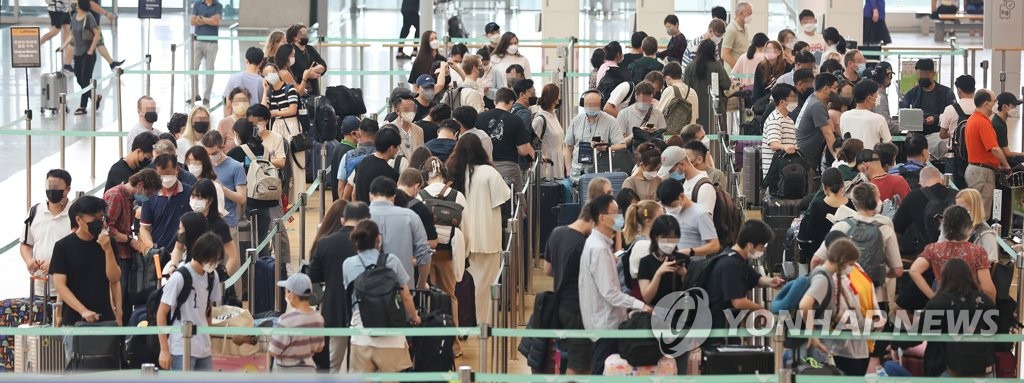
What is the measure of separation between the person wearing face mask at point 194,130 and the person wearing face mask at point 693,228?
404cm

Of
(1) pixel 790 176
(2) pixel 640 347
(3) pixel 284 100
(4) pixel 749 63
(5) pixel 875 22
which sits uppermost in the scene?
(5) pixel 875 22

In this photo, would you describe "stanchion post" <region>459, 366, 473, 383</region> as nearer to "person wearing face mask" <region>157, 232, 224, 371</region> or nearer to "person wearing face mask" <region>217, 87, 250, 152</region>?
"person wearing face mask" <region>157, 232, 224, 371</region>

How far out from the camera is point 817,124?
527 inches

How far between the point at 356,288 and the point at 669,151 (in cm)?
287


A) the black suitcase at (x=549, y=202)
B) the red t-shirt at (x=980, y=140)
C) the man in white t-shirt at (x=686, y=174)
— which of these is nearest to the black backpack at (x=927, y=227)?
the man in white t-shirt at (x=686, y=174)

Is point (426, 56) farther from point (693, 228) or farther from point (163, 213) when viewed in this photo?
point (693, 228)

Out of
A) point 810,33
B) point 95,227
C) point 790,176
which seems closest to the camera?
point 95,227

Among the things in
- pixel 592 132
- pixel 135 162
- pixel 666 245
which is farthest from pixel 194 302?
pixel 592 132

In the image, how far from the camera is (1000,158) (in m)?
13.5

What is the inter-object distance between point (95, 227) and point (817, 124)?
645 centimetres

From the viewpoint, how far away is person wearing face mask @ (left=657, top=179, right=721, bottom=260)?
31.7ft

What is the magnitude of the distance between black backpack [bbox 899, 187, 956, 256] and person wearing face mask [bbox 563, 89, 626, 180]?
295 centimetres

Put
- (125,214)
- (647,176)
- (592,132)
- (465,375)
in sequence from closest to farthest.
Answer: (465,375)
(125,214)
(647,176)
(592,132)

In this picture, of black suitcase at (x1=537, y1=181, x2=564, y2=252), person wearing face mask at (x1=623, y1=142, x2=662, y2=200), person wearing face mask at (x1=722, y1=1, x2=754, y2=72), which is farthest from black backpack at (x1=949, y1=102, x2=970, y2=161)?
person wearing face mask at (x1=722, y1=1, x2=754, y2=72)
